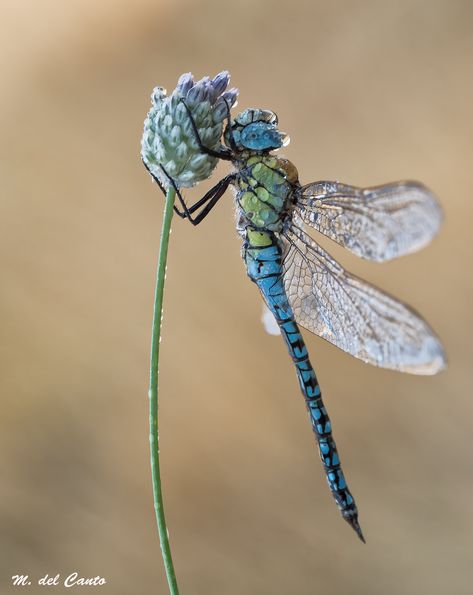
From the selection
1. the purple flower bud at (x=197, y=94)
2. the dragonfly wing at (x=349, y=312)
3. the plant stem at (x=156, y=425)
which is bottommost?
the plant stem at (x=156, y=425)

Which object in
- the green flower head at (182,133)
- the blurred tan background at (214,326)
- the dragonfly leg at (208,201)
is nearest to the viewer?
the green flower head at (182,133)

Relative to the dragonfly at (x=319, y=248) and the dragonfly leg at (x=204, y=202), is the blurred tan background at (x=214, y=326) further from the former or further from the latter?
the dragonfly leg at (x=204, y=202)

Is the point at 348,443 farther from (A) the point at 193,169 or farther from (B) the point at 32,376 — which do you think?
(A) the point at 193,169

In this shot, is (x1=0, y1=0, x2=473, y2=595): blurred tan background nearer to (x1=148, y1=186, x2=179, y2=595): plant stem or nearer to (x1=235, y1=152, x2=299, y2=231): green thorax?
(x1=235, y1=152, x2=299, y2=231): green thorax
